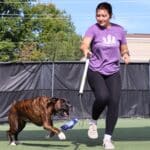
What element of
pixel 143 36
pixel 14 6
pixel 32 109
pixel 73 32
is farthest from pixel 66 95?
pixel 73 32

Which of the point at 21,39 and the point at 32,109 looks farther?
the point at 21,39

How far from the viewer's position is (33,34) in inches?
2662

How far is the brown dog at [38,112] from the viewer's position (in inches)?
316

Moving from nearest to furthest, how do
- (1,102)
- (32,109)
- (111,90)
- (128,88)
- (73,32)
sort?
(111,90)
(32,109)
(1,102)
(128,88)
(73,32)

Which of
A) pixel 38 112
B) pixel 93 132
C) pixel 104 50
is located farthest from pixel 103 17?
pixel 38 112

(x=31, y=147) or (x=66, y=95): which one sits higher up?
(x=31, y=147)

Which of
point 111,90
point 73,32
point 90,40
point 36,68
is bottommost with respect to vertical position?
point 73,32

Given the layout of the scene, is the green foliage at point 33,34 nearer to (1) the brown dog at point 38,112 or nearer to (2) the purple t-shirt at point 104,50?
(1) the brown dog at point 38,112

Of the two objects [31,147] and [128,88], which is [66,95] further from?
[31,147]

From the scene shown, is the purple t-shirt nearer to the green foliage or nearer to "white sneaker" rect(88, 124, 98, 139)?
"white sneaker" rect(88, 124, 98, 139)

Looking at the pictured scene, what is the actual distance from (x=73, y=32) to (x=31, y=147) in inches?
3104

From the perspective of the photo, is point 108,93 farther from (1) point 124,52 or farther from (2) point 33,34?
(2) point 33,34

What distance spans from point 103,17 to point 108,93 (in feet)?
3.15

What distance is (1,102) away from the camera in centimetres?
1678
